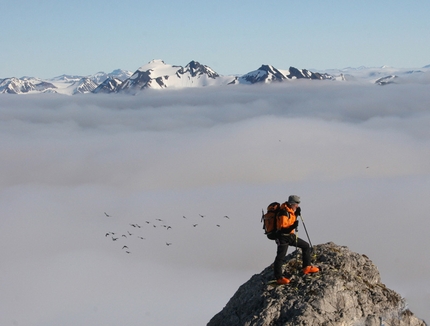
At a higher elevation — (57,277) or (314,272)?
(314,272)

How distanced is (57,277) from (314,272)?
19839cm

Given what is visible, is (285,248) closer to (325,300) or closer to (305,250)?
(305,250)

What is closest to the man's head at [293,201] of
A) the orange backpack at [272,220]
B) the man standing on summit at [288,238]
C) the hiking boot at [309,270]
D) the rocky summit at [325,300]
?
the man standing on summit at [288,238]

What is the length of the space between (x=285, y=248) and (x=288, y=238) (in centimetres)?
39

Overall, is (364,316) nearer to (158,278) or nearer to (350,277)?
(350,277)

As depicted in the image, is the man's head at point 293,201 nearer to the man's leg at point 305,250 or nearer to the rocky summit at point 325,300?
the man's leg at point 305,250

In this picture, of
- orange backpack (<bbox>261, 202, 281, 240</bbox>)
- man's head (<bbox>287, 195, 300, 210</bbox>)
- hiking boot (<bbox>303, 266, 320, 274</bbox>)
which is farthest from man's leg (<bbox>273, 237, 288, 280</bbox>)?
man's head (<bbox>287, 195, 300, 210</bbox>)

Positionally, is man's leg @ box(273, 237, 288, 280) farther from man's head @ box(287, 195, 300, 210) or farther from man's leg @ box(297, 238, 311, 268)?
man's head @ box(287, 195, 300, 210)

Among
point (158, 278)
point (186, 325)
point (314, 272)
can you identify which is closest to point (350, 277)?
point (314, 272)

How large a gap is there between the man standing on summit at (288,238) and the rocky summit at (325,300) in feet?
1.01

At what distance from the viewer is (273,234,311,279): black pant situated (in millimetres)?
16031

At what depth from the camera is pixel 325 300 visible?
48.4ft

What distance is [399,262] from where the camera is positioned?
634ft

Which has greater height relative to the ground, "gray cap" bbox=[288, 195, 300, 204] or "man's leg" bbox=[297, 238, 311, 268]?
"gray cap" bbox=[288, 195, 300, 204]
